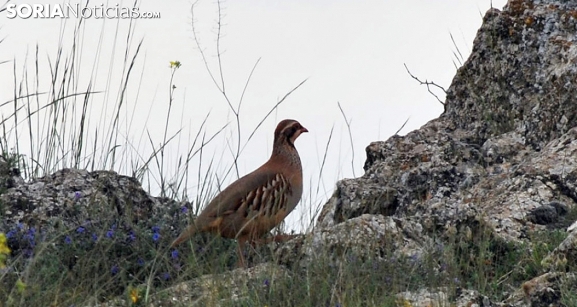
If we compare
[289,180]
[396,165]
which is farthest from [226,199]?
[396,165]

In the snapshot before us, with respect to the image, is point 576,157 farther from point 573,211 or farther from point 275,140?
point 275,140

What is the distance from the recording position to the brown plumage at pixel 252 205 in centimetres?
639

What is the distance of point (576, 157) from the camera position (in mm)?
6293

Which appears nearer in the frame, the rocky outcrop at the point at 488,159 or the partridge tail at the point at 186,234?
the rocky outcrop at the point at 488,159

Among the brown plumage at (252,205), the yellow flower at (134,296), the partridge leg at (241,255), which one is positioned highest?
the brown plumage at (252,205)

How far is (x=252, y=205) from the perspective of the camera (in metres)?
6.54

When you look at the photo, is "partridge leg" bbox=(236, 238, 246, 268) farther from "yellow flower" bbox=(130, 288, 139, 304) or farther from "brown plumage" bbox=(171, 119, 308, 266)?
"yellow flower" bbox=(130, 288, 139, 304)

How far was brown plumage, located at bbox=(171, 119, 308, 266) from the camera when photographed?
6.39 meters

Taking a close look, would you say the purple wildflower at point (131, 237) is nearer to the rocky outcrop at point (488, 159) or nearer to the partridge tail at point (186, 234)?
the partridge tail at point (186, 234)

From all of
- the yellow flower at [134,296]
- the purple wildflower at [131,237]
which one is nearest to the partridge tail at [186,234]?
the purple wildflower at [131,237]

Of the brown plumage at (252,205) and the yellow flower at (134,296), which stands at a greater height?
the brown plumage at (252,205)

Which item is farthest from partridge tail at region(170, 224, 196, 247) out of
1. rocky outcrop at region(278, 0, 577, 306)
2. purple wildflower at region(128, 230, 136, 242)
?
rocky outcrop at region(278, 0, 577, 306)

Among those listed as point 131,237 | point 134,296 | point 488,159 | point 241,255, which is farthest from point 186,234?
point 488,159

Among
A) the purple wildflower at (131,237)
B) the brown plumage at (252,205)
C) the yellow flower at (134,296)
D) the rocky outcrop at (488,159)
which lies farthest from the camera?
the brown plumage at (252,205)
